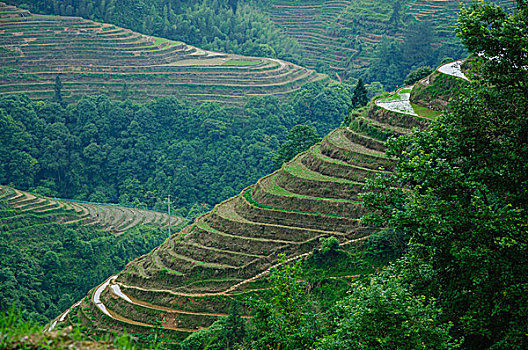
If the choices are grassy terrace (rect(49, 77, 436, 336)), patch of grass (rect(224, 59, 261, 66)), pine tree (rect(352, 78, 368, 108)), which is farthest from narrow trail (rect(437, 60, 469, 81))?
patch of grass (rect(224, 59, 261, 66))

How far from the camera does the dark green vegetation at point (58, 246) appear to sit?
51.0 metres

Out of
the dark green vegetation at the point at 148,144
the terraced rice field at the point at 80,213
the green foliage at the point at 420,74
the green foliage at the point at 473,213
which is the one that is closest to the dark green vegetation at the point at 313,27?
the dark green vegetation at the point at 148,144

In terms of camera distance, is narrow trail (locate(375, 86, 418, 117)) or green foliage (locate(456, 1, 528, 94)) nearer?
green foliage (locate(456, 1, 528, 94))

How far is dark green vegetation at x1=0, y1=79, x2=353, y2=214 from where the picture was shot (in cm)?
7544

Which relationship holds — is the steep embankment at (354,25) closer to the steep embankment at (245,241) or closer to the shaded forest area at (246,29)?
the shaded forest area at (246,29)

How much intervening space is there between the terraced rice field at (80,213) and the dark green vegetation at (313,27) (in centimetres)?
4710

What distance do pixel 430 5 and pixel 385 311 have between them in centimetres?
9922

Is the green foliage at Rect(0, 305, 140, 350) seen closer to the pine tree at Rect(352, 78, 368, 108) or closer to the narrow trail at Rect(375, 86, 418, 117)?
the narrow trail at Rect(375, 86, 418, 117)

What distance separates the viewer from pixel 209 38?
11769cm

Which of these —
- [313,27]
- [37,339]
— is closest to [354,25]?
[313,27]

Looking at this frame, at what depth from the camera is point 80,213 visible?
2571 inches

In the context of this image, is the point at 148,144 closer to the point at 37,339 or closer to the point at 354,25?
the point at 354,25

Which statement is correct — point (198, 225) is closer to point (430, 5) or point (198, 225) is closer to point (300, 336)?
point (300, 336)

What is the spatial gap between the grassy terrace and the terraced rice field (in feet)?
85.5
